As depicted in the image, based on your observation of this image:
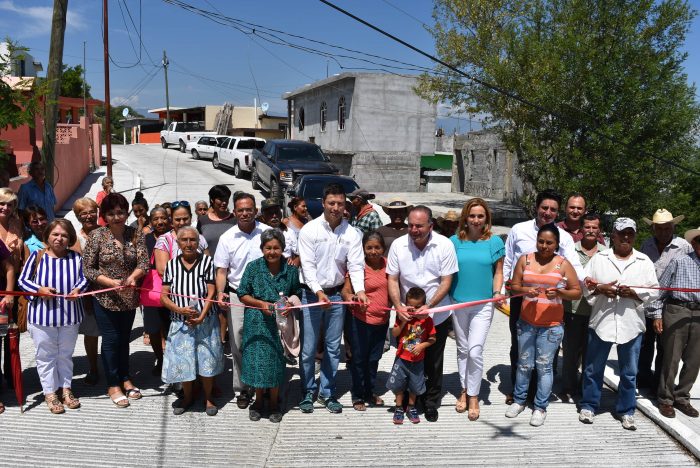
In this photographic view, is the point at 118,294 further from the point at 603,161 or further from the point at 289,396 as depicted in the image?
the point at 603,161

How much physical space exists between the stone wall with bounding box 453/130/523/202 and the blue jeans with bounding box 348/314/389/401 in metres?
18.3

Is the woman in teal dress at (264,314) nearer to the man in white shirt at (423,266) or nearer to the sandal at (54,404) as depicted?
the man in white shirt at (423,266)

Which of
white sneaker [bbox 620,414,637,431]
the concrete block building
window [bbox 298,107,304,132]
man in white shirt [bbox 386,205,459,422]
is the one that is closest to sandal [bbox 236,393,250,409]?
man in white shirt [bbox 386,205,459,422]

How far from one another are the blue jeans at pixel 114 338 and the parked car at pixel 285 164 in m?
11.6

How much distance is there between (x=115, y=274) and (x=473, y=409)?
3430 millimetres

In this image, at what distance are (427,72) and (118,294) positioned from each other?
686 inches

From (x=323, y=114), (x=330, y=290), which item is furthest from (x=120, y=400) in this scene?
(x=323, y=114)

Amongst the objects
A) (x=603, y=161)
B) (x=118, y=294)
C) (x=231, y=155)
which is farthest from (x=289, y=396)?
(x=231, y=155)

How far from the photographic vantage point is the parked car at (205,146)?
3050 cm

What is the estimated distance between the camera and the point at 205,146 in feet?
104

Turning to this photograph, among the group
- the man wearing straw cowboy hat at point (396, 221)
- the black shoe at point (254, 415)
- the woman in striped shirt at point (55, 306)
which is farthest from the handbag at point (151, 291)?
the man wearing straw cowboy hat at point (396, 221)

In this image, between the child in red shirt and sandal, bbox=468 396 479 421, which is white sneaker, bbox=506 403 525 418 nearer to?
sandal, bbox=468 396 479 421

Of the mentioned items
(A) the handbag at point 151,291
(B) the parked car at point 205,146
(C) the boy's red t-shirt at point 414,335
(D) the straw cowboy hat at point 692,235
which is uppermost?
(B) the parked car at point 205,146

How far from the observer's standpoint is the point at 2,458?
4.42 m
